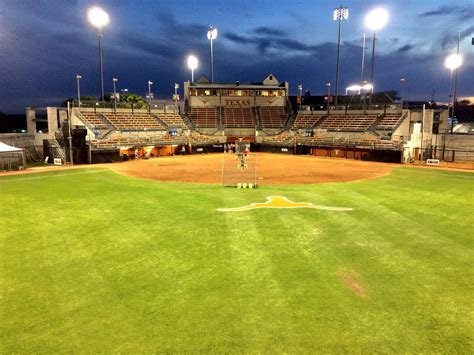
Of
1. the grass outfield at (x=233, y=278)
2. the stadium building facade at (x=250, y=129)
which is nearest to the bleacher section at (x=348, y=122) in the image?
the stadium building facade at (x=250, y=129)

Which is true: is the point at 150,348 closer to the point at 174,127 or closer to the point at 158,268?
the point at 158,268

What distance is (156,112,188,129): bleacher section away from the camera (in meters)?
62.6

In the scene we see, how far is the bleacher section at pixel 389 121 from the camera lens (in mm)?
49678

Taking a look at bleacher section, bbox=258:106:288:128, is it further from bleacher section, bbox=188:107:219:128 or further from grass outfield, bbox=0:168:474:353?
grass outfield, bbox=0:168:474:353

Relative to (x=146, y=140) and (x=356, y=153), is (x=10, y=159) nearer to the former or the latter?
(x=146, y=140)

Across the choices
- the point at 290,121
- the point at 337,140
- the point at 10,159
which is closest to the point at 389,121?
the point at 337,140

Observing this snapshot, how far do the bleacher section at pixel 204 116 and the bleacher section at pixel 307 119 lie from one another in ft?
54.2

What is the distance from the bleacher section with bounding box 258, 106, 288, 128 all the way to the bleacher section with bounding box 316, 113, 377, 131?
1006cm

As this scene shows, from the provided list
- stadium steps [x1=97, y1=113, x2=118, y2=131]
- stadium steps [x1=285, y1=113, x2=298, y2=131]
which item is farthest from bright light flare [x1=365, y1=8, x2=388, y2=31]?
stadium steps [x1=97, y1=113, x2=118, y2=131]

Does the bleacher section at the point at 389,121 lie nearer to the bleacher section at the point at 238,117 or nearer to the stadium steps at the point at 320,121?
the stadium steps at the point at 320,121

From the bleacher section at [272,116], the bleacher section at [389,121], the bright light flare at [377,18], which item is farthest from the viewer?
the bleacher section at [272,116]

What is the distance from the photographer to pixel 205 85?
7381 centimetres

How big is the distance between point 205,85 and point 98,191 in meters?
57.3

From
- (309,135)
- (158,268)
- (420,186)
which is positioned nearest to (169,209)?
(158,268)
